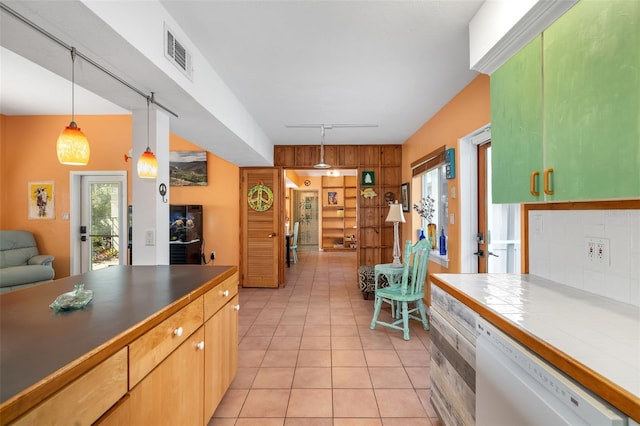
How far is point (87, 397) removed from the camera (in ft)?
2.74

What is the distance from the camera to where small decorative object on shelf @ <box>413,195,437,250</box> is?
4.04m

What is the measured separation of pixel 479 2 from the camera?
167cm

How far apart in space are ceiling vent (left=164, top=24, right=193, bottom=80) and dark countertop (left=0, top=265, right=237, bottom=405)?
1.36m

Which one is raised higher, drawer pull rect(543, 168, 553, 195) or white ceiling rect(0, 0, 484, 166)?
white ceiling rect(0, 0, 484, 166)

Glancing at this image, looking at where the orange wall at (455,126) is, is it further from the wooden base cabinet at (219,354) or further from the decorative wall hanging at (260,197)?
the decorative wall hanging at (260,197)

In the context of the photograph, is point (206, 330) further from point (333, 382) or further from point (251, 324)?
point (251, 324)

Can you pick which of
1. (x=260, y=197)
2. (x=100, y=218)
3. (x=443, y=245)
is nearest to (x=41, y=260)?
(x=100, y=218)

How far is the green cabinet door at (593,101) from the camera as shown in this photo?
0.95 m

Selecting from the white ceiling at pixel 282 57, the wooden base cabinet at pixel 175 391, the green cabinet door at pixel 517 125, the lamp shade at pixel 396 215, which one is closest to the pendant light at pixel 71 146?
the white ceiling at pixel 282 57

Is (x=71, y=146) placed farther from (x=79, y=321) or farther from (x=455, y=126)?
(x=455, y=126)

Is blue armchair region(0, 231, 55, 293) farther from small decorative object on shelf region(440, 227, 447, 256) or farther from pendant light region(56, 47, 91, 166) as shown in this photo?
small decorative object on shelf region(440, 227, 447, 256)

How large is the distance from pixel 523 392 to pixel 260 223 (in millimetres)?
4702

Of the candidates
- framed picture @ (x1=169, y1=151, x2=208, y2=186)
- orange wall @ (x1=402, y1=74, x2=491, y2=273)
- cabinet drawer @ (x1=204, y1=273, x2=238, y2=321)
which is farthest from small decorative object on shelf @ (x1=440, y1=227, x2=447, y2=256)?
framed picture @ (x1=169, y1=151, x2=208, y2=186)

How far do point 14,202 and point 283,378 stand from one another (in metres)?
5.53
